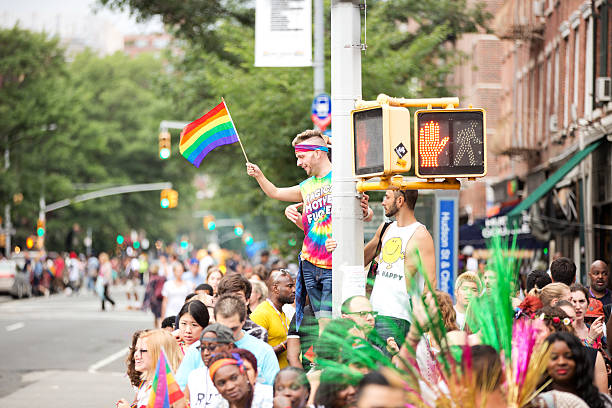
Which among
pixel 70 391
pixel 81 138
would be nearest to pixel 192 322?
pixel 70 391

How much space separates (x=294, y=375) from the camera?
592 centimetres

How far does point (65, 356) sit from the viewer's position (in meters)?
20.8

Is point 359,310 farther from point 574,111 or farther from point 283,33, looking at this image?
point 574,111

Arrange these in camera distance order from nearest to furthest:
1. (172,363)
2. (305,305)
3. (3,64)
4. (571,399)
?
1. (571,399)
2. (172,363)
3. (305,305)
4. (3,64)

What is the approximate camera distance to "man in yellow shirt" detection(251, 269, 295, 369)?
28.5 ft

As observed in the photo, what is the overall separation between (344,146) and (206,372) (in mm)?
1697

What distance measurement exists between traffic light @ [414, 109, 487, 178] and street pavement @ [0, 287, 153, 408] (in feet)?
25.6

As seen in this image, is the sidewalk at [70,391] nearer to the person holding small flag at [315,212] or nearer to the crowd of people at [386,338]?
the crowd of people at [386,338]

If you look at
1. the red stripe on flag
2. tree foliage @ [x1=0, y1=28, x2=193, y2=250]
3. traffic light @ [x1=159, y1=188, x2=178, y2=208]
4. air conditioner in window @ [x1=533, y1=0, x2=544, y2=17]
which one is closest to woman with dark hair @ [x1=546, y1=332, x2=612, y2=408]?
the red stripe on flag

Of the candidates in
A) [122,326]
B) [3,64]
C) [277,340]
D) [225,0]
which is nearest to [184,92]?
[225,0]

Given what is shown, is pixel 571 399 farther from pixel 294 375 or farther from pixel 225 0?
pixel 225 0

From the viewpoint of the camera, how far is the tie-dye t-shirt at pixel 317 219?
7934mm

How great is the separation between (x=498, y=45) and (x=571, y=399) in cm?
3767

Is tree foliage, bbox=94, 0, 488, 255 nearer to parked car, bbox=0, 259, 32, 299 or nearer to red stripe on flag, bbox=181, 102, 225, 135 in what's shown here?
red stripe on flag, bbox=181, 102, 225, 135
